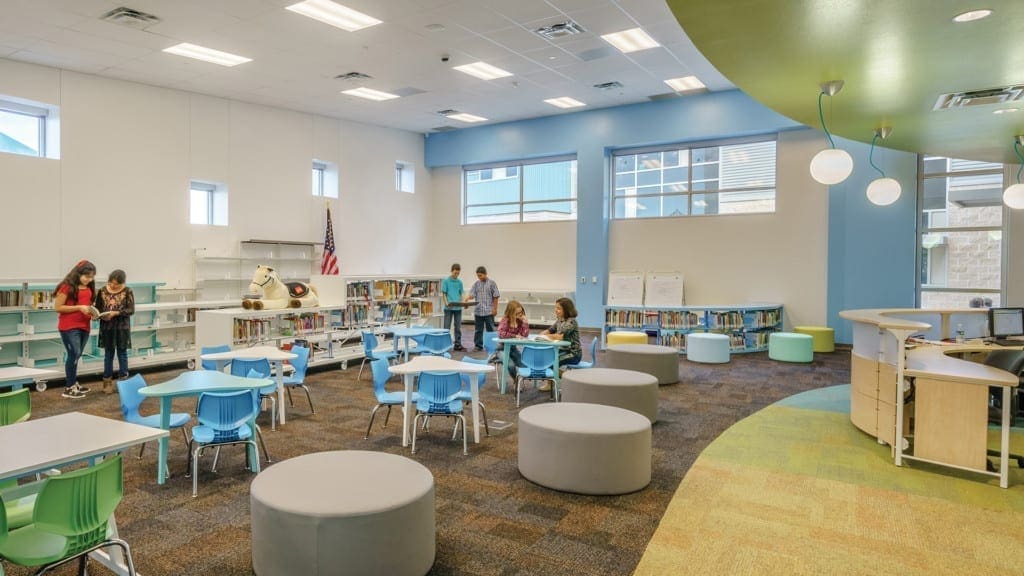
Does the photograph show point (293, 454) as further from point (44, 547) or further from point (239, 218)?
point (239, 218)

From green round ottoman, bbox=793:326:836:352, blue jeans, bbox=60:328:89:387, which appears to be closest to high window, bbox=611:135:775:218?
green round ottoman, bbox=793:326:836:352

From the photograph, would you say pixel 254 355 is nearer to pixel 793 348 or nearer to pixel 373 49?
pixel 373 49

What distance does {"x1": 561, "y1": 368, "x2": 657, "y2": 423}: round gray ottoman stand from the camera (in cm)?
585

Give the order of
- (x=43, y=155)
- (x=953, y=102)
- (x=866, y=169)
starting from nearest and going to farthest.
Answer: (x=953, y=102) → (x=43, y=155) → (x=866, y=169)

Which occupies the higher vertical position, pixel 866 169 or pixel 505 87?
pixel 505 87

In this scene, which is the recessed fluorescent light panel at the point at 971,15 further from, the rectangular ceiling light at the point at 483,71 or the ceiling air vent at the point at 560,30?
the rectangular ceiling light at the point at 483,71

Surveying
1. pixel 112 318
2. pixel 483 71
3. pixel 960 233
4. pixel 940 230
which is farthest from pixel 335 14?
pixel 960 233

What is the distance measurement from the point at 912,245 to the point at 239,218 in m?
12.4

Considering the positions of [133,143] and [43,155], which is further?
[133,143]

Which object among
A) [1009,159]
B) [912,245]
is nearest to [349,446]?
[1009,159]

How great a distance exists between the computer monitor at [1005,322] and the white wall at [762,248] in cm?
519

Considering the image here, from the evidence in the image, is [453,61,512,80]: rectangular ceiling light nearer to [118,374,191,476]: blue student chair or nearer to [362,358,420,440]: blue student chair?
[362,358,420,440]: blue student chair

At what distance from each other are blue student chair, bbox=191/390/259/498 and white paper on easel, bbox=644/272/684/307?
9.84m

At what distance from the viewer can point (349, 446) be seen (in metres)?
5.40
